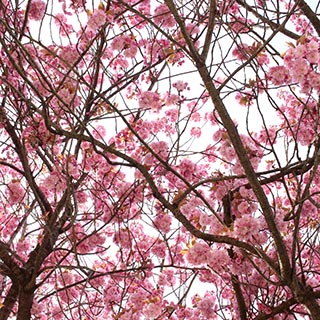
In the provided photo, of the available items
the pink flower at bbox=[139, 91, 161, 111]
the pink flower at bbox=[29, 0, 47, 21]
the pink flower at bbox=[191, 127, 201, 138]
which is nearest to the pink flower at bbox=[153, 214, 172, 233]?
the pink flower at bbox=[139, 91, 161, 111]

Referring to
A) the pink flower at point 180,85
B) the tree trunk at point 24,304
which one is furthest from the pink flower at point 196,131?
the tree trunk at point 24,304

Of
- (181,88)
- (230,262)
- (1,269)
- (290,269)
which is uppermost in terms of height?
(181,88)

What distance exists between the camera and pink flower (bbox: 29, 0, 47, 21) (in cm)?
454

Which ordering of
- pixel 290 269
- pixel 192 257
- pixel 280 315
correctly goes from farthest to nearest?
pixel 280 315 < pixel 192 257 < pixel 290 269

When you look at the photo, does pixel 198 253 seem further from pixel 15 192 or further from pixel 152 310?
pixel 15 192

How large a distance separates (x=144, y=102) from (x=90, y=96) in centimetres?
51

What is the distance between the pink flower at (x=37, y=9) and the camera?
14.9 feet

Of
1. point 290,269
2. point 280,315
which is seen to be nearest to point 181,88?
point 280,315

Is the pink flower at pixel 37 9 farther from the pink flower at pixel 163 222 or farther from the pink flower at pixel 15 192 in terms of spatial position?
the pink flower at pixel 163 222

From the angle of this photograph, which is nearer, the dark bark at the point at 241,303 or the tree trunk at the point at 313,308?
the tree trunk at the point at 313,308

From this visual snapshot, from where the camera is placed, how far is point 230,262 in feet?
13.8

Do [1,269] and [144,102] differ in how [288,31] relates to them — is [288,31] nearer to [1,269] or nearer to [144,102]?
[144,102]

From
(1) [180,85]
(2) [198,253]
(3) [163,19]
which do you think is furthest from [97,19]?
(2) [198,253]

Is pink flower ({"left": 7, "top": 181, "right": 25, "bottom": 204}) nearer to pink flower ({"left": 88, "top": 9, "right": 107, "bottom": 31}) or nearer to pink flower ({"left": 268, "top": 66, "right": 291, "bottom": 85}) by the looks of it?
pink flower ({"left": 88, "top": 9, "right": 107, "bottom": 31})
